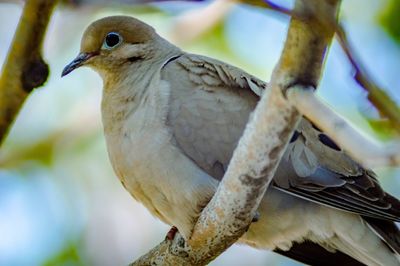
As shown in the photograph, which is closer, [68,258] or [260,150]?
[260,150]

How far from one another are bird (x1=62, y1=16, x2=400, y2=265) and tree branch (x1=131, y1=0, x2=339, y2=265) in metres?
0.17

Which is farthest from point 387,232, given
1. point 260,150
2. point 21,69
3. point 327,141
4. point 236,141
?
point 21,69

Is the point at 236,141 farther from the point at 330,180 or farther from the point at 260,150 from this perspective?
the point at 260,150

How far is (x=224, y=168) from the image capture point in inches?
142

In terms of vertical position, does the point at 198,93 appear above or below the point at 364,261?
above

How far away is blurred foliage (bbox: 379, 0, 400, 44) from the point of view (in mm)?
5160

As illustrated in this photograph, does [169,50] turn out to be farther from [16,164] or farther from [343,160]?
[16,164]

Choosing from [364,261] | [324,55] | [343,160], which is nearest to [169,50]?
[343,160]

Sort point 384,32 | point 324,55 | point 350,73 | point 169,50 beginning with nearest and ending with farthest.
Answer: point 350,73
point 324,55
point 169,50
point 384,32

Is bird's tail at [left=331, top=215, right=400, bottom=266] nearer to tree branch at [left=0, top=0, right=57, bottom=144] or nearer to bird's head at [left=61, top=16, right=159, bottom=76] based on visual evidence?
bird's head at [left=61, top=16, right=159, bottom=76]

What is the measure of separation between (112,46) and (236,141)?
97 cm

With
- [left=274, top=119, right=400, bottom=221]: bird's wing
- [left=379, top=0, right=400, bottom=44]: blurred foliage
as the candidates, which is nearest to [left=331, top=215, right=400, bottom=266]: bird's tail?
[left=274, top=119, right=400, bottom=221]: bird's wing

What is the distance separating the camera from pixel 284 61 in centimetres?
234

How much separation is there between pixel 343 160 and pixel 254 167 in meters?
1.06
